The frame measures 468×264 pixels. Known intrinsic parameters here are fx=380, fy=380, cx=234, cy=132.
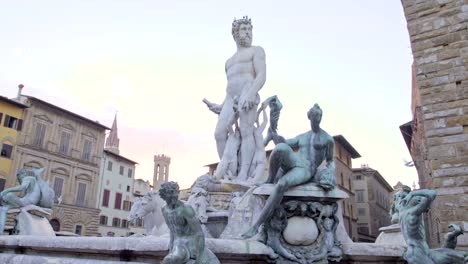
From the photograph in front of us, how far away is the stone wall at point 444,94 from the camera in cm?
774

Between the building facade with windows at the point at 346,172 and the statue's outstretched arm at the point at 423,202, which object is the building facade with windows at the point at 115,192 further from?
the statue's outstretched arm at the point at 423,202

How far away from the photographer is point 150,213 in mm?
5344

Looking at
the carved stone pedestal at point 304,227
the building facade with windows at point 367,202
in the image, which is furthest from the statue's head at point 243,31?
the building facade with windows at point 367,202

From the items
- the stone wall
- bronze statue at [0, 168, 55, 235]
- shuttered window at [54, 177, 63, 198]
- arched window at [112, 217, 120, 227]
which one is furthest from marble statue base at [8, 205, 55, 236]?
arched window at [112, 217, 120, 227]

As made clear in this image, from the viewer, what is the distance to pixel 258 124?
6.76 meters

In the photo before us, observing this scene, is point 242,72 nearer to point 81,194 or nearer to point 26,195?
point 26,195

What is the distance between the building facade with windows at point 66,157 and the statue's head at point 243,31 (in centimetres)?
3002

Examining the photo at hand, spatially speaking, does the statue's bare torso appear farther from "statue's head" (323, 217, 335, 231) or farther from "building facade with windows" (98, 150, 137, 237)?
"building facade with windows" (98, 150, 137, 237)

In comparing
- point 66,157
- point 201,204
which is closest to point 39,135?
point 66,157

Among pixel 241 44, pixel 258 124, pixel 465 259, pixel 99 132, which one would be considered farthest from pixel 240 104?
pixel 99 132

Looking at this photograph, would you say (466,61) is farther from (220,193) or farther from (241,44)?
(220,193)

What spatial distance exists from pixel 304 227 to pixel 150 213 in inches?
99.0

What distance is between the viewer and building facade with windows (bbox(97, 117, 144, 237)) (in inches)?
1654

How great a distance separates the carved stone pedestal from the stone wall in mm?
5081
